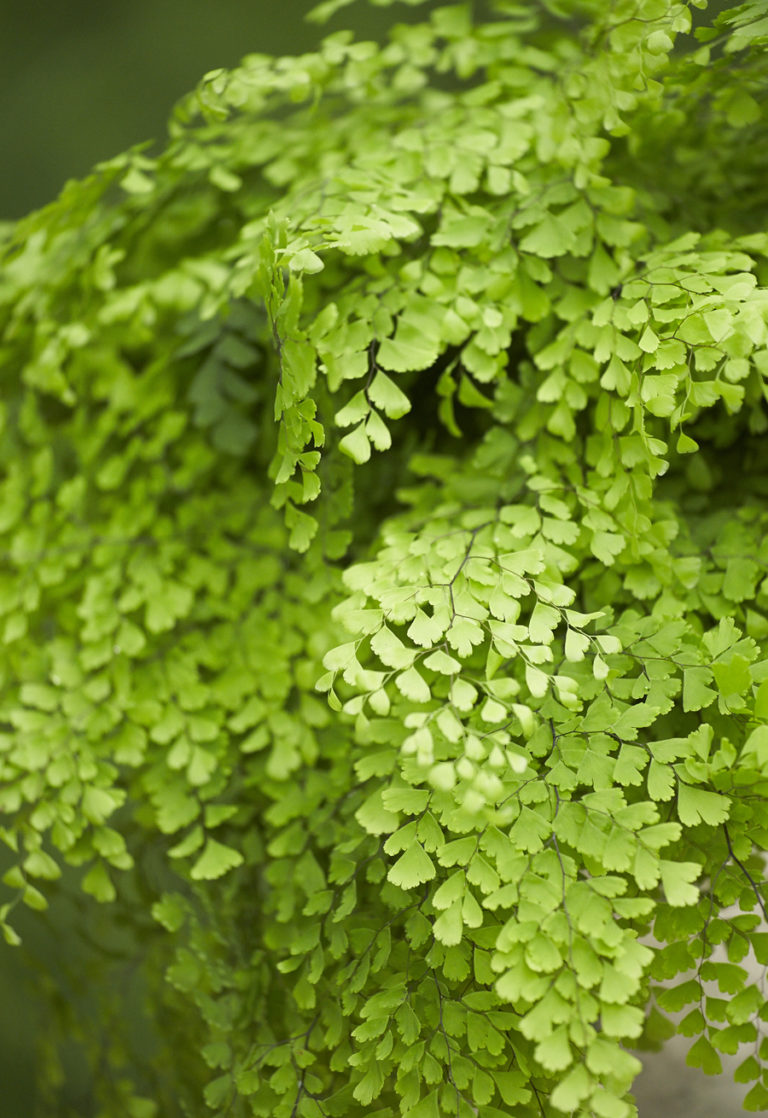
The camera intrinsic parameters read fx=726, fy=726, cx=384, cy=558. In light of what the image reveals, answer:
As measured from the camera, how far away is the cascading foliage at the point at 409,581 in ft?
1.78

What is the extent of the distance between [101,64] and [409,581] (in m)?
1.42

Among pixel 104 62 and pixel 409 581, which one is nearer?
pixel 409 581

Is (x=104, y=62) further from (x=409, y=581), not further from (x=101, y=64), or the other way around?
(x=409, y=581)

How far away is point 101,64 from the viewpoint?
1435 millimetres

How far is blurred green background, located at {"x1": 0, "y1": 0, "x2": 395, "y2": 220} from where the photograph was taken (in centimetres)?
138

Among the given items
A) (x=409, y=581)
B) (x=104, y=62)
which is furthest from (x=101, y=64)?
(x=409, y=581)

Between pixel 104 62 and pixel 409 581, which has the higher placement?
pixel 104 62

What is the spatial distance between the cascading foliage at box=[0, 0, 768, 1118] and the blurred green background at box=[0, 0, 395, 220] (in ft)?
2.03

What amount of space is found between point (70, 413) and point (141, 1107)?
2.91 feet

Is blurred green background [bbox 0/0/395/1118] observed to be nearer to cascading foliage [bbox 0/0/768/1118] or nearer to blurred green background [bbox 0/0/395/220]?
blurred green background [bbox 0/0/395/220]

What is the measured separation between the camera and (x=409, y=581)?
0.61 metres

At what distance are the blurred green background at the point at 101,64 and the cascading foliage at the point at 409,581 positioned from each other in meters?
0.62

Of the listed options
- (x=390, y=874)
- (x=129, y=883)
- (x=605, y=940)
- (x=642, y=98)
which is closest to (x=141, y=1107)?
(x=129, y=883)

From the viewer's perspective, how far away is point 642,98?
0.64 metres
